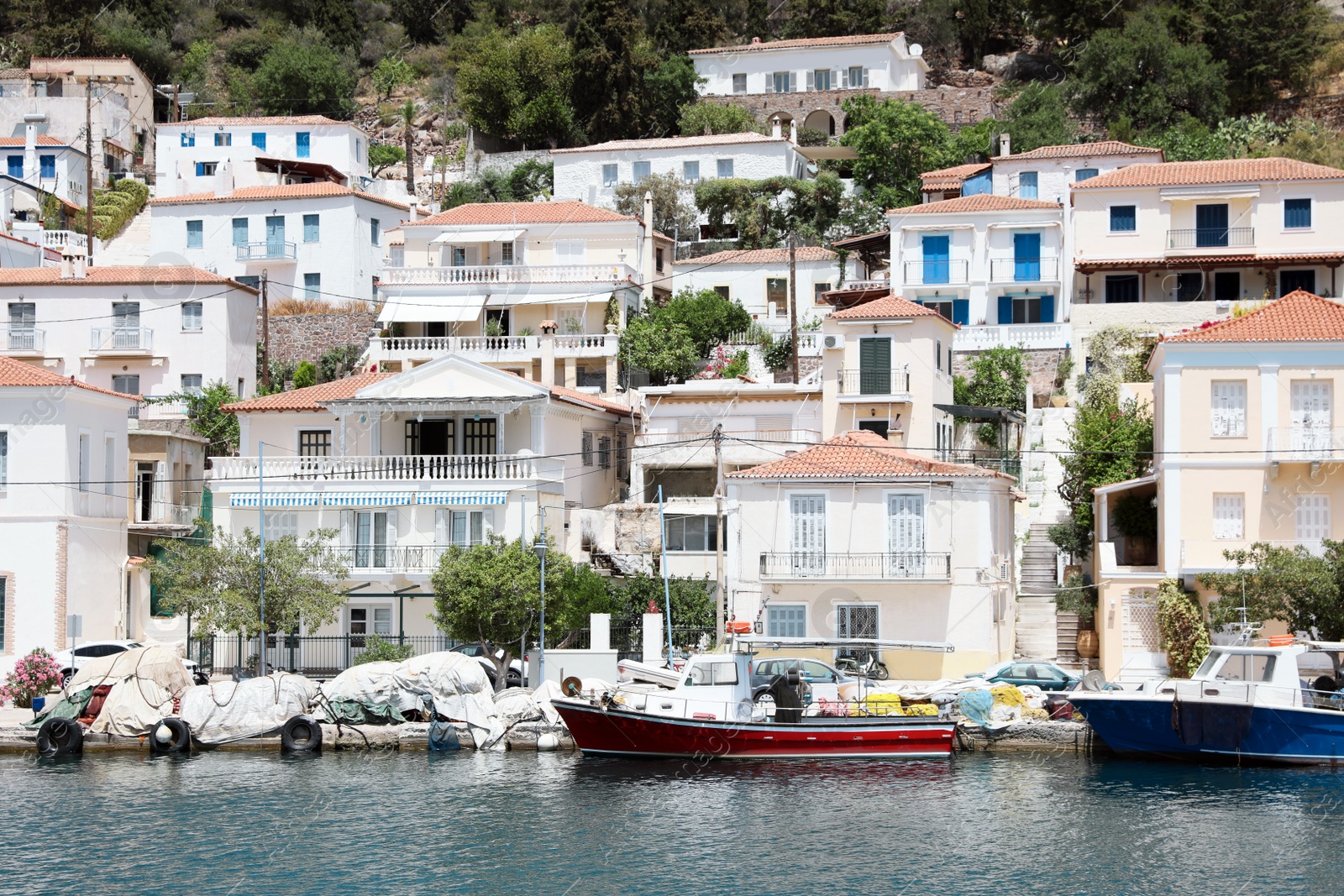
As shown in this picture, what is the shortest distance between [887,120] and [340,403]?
35685 millimetres

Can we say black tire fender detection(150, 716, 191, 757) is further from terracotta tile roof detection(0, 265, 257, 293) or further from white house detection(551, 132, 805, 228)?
white house detection(551, 132, 805, 228)

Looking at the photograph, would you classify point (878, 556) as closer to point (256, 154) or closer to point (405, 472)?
point (405, 472)

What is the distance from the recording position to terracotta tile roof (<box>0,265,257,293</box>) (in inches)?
2333

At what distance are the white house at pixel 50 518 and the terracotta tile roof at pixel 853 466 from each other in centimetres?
1747

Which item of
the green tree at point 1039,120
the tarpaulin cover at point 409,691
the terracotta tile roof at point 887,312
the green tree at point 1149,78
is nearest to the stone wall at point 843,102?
the green tree at point 1039,120

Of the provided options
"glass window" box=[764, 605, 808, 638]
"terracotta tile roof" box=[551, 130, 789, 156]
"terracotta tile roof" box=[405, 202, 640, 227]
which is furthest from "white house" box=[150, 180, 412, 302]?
"glass window" box=[764, 605, 808, 638]

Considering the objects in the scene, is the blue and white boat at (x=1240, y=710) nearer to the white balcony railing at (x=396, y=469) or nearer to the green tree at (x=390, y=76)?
the white balcony railing at (x=396, y=469)

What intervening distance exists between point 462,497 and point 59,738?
1361 cm

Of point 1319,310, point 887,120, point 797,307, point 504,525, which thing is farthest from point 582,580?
point 887,120

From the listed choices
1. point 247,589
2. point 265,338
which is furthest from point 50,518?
point 265,338

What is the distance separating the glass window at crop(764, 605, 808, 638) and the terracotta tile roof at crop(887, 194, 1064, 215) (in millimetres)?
23190

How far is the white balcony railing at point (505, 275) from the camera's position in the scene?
195ft

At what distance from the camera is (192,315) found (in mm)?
60375

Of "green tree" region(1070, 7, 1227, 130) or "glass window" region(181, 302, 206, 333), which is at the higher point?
"green tree" region(1070, 7, 1227, 130)
